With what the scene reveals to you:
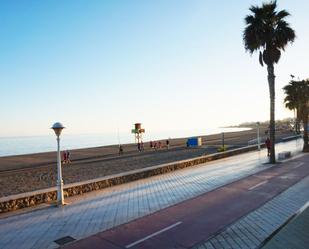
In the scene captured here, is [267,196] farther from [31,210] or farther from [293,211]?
[31,210]

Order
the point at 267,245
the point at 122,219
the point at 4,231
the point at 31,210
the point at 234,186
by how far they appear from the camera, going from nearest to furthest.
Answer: the point at 267,245
the point at 4,231
the point at 122,219
the point at 31,210
the point at 234,186

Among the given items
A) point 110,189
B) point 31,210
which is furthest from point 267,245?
point 110,189

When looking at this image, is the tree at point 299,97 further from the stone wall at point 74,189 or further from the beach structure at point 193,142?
the beach structure at point 193,142

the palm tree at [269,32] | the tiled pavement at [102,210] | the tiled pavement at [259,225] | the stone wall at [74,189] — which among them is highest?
the palm tree at [269,32]

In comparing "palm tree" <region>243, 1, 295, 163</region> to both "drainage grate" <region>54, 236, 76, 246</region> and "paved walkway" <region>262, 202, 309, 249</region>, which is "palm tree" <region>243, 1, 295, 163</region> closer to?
"paved walkway" <region>262, 202, 309, 249</region>

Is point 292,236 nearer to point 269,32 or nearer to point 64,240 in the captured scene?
point 64,240

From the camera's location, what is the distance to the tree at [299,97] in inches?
1428

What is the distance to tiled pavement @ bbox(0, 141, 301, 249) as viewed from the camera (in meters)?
9.79

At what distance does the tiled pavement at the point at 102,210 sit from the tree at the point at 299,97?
63.9 ft

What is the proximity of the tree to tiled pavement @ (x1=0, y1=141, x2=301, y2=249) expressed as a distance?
63.9ft

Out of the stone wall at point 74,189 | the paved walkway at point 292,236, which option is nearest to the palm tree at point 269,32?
the stone wall at point 74,189

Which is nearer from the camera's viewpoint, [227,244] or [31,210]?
[227,244]

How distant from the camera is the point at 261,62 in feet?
88.0

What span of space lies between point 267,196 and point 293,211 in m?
2.38
